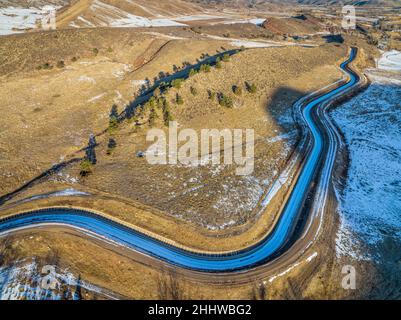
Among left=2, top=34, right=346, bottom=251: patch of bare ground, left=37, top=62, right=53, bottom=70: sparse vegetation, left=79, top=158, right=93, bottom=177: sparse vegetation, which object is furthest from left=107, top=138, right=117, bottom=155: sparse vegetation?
left=37, top=62, right=53, bottom=70: sparse vegetation

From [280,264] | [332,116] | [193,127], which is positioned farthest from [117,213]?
[332,116]

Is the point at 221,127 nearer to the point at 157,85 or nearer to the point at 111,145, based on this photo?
the point at 111,145

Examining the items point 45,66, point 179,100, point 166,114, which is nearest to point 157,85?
point 179,100

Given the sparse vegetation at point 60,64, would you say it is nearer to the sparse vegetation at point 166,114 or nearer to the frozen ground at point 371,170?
the sparse vegetation at point 166,114

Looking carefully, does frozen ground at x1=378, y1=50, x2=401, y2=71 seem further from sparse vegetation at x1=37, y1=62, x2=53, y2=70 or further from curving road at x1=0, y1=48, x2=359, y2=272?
sparse vegetation at x1=37, y1=62, x2=53, y2=70

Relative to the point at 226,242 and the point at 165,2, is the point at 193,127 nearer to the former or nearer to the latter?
the point at 226,242

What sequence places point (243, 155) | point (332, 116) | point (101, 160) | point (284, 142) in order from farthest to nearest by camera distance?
point (332, 116)
point (284, 142)
point (243, 155)
point (101, 160)

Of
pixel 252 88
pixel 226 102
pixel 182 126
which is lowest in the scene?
pixel 182 126

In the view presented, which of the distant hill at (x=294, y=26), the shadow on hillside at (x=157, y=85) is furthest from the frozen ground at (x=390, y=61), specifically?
the shadow on hillside at (x=157, y=85)
